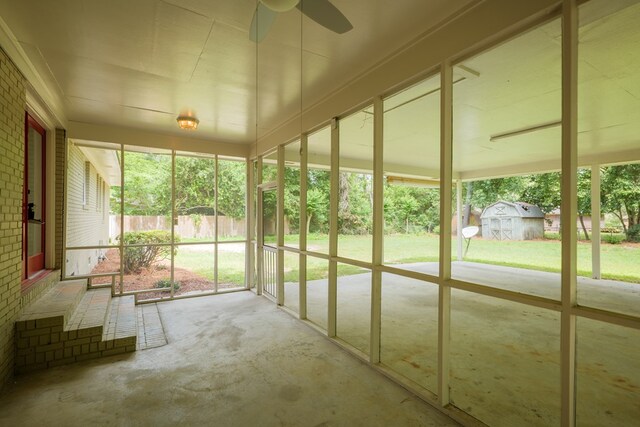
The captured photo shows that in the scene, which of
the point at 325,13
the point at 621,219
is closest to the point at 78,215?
the point at 325,13

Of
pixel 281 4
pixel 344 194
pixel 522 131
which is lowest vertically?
pixel 344 194

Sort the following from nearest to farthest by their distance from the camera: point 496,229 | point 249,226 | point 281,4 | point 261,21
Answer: point 281,4
point 261,21
point 496,229
point 249,226

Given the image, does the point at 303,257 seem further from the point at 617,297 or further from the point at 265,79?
the point at 617,297

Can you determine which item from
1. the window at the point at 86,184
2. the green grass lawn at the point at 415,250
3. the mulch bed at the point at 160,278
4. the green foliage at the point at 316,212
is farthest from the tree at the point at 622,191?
the window at the point at 86,184

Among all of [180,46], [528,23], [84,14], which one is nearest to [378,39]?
[528,23]

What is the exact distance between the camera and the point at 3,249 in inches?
98.0

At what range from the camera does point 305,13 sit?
5.81 feet

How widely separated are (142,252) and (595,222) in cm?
Result: 1067

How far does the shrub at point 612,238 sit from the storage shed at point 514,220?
4.35 m

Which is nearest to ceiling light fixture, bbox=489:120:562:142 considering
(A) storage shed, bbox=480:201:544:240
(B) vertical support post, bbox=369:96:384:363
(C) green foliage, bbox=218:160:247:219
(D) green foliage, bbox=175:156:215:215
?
(A) storage shed, bbox=480:201:544:240

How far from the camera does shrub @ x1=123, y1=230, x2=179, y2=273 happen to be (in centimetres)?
703

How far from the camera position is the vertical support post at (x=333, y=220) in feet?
10.9

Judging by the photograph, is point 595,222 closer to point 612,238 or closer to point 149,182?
point 612,238

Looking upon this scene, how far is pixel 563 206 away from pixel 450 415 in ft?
5.26
